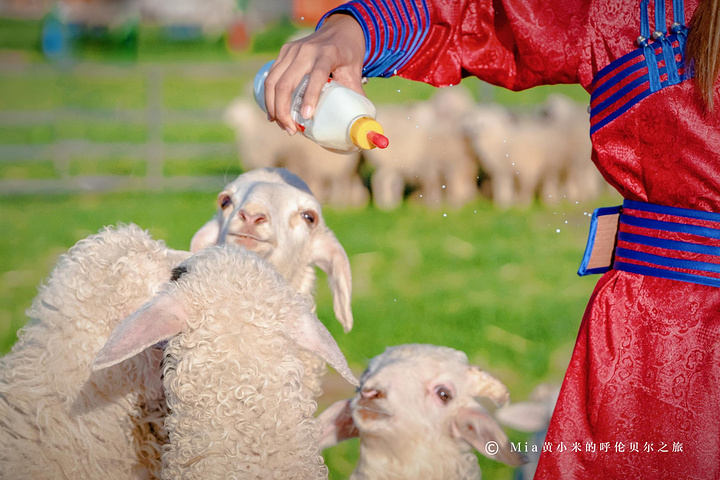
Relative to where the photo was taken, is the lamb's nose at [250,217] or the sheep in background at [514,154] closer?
the lamb's nose at [250,217]

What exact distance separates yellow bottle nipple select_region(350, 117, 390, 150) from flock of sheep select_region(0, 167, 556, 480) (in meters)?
0.36

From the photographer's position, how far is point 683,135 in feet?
4.63

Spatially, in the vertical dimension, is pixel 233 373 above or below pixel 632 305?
below

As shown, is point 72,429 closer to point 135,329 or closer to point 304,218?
point 135,329

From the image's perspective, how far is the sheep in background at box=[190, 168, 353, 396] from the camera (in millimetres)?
2141

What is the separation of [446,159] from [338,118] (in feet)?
24.1

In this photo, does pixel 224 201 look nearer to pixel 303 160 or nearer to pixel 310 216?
pixel 310 216

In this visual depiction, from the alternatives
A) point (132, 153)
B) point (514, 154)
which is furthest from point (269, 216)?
point (132, 153)

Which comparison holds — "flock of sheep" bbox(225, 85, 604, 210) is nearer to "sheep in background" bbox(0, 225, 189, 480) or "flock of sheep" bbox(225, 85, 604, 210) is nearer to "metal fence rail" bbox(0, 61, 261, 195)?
"metal fence rail" bbox(0, 61, 261, 195)

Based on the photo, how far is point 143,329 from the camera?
1356 mm

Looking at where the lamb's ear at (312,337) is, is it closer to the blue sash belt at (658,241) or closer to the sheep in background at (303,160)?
the blue sash belt at (658,241)

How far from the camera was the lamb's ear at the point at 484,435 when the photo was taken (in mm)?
1978

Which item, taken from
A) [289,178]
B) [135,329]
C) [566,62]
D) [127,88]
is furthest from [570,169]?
[127,88]

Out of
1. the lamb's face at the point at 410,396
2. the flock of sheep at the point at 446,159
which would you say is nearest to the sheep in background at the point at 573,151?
the flock of sheep at the point at 446,159
